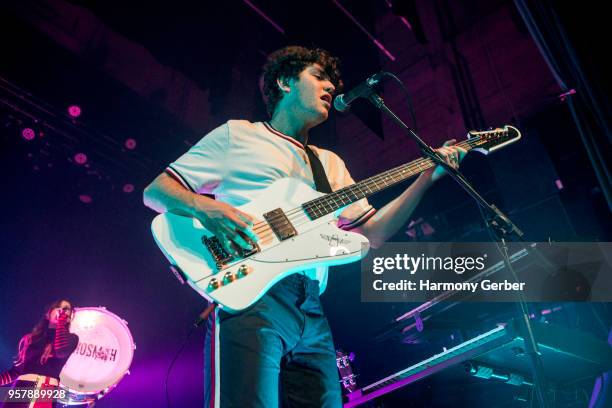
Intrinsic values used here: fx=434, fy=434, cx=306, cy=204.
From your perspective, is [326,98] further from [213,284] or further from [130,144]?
[130,144]

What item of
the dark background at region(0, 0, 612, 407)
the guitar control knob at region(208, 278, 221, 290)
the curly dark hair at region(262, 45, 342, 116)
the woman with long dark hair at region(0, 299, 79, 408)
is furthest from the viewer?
the dark background at region(0, 0, 612, 407)

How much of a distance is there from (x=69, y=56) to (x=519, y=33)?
6.45 m

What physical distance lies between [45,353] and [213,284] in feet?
16.5

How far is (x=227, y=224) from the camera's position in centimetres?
195

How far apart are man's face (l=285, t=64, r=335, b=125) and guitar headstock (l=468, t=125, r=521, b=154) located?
3.30 feet

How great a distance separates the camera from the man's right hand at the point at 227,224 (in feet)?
6.39

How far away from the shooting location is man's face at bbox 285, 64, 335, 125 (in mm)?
2922

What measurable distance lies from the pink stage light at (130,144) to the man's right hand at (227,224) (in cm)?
537

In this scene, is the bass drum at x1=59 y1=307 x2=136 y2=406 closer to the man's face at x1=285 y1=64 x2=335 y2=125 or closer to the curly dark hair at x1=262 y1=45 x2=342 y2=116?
the curly dark hair at x1=262 y1=45 x2=342 y2=116

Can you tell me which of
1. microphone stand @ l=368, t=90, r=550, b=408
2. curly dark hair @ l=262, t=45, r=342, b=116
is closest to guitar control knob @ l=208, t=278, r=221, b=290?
microphone stand @ l=368, t=90, r=550, b=408

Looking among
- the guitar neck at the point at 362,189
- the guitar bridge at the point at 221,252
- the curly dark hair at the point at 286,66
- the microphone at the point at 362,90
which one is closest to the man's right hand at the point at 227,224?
the guitar bridge at the point at 221,252

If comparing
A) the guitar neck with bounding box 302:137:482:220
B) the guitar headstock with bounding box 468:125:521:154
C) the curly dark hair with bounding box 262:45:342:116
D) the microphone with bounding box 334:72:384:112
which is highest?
the curly dark hair with bounding box 262:45:342:116

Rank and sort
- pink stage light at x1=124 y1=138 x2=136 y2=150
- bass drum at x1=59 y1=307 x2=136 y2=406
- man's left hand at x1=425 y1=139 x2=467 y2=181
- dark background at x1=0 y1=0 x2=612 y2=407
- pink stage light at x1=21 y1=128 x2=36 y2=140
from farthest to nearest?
pink stage light at x1=124 y1=138 x2=136 y2=150 → bass drum at x1=59 y1=307 x2=136 y2=406 → pink stage light at x1=21 y1=128 x2=36 y2=140 → dark background at x1=0 y1=0 x2=612 y2=407 → man's left hand at x1=425 y1=139 x2=467 y2=181

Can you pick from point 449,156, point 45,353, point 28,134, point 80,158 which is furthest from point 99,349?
point 449,156
